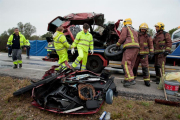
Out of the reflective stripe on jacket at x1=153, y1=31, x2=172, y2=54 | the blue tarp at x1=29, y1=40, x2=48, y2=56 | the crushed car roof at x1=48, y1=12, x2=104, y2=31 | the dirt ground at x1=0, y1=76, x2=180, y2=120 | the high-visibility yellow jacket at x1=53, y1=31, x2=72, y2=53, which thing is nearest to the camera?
the dirt ground at x1=0, y1=76, x2=180, y2=120

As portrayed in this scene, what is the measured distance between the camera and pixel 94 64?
5500 mm

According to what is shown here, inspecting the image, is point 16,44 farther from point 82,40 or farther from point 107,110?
point 107,110

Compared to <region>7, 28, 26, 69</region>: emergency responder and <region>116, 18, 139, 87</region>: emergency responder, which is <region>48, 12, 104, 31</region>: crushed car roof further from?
<region>116, 18, 139, 87</region>: emergency responder

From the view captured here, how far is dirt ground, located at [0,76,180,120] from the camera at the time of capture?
213 cm

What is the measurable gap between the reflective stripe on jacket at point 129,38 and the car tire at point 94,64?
1725 mm

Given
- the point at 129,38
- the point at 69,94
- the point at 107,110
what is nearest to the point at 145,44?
the point at 129,38

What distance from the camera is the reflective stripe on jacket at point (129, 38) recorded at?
3.67 m

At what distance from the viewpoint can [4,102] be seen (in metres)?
2.55

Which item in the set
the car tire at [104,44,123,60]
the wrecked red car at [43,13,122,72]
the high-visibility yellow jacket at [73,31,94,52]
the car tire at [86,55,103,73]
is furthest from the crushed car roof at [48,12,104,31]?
the car tire at [104,44,123,60]

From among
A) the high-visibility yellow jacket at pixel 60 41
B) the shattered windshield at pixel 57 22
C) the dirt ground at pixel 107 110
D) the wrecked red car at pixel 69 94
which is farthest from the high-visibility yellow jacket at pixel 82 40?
the dirt ground at pixel 107 110

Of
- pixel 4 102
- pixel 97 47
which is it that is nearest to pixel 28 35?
pixel 97 47

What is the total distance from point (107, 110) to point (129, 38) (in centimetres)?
220

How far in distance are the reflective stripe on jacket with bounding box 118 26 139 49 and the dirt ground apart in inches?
63.2

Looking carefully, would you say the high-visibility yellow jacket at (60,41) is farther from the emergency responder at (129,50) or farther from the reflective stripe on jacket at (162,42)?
the reflective stripe on jacket at (162,42)
